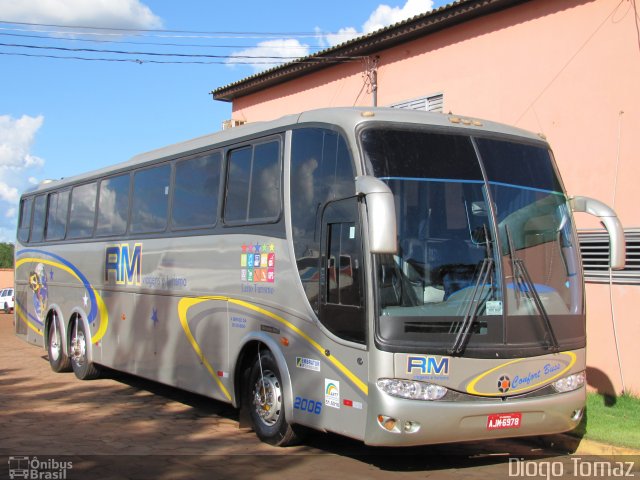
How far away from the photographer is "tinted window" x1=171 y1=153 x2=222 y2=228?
968cm

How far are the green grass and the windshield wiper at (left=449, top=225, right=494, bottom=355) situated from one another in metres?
2.70

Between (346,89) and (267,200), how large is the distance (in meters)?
8.50

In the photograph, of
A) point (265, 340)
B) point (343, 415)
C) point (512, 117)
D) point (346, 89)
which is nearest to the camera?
point (343, 415)

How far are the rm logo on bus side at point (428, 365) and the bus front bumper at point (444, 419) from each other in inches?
9.9

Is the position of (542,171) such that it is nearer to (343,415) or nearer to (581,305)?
(581,305)

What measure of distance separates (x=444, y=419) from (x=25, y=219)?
495 inches

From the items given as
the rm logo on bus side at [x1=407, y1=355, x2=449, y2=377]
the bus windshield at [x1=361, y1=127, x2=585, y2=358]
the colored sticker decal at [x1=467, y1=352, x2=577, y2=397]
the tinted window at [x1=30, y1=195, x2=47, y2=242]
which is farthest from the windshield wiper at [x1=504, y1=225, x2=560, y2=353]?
the tinted window at [x1=30, y1=195, x2=47, y2=242]

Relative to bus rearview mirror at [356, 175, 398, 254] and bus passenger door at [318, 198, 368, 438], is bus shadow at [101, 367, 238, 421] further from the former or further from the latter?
bus rearview mirror at [356, 175, 398, 254]

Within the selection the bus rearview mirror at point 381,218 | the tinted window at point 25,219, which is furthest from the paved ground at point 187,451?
the tinted window at point 25,219

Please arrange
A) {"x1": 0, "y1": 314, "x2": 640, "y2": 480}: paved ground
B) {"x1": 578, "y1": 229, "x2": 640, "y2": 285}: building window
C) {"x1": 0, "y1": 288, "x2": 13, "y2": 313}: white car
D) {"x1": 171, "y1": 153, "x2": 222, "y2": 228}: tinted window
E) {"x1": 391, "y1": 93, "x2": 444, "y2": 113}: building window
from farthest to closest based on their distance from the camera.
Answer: {"x1": 0, "y1": 288, "x2": 13, "y2": 313}: white car < {"x1": 391, "y1": 93, "x2": 444, "y2": 113}: building window < {"x1": 578, "y1": 229, "x2": 640, "y2": 285}: building window < {"x1": 171, "y1": 153, "x2": 222, "y2": 228}: tinted window < {"x1": 0, "y1": 314, "x2": 640, "y2": 480}: paved ground

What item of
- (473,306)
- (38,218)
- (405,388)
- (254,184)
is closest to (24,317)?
(38,218)

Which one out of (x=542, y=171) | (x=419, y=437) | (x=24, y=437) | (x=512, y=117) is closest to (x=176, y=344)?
(x=24, y=437)

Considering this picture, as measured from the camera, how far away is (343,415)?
7.14 metres
